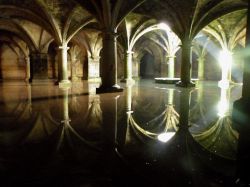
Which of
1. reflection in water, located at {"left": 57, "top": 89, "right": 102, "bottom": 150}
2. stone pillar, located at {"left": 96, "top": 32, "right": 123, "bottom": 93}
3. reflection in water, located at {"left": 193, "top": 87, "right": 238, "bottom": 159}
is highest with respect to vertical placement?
stone pillar, located at {"left": 96, "top": 32, "right": 123, "bottom": 93}

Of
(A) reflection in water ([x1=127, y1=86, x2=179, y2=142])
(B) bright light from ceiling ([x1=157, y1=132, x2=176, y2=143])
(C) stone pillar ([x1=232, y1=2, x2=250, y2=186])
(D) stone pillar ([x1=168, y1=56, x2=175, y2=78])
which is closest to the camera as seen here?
(C) stone pillar ([x1=232, y1=2, x2=250, y2=186])

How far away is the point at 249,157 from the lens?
2701mm

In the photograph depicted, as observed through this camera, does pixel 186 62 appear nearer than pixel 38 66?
Yes

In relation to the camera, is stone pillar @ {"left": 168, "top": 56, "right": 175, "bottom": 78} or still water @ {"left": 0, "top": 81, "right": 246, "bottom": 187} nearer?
still water @ {"left": 0, "top": 81, "right": 246, "bottom": 187}

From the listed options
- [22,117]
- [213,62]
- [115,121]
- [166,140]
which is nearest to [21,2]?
[22,117]

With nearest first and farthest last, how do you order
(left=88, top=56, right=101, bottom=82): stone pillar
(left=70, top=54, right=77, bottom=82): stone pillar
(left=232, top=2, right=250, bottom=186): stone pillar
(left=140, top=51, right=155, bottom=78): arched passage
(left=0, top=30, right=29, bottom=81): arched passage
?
(left=232, top=2, right=250, bottom=186): stone pillar < (left=88, top=56, right=101, bottom=82): stone pillar < (left=0, top=30, right=29, bottom=81): arched passage < (left=70, top=54, right=77, bottom=82): stone pillar < (left=140, top=51, right=155, bottom=78): arched passage

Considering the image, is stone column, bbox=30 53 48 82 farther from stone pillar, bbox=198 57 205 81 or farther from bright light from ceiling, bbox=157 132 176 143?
bright light from ceiling, bbox=157 132 176 143

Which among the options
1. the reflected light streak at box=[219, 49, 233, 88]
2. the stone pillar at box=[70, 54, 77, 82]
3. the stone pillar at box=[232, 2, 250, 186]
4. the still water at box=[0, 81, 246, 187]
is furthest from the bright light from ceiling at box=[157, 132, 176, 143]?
the stone pillar at box=[70, 54, 77, 82]

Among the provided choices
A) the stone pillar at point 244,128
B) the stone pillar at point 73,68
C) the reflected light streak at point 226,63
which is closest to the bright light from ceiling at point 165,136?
the stone pillar at point 244,128

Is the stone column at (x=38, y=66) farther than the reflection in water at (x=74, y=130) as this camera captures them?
Yes

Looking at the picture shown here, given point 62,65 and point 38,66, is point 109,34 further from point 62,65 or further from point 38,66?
point 38,66

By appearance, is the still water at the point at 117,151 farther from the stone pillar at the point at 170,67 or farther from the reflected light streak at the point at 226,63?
the stone pillar at the point at 170,67

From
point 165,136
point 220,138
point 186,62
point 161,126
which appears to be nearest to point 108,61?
point 186,62

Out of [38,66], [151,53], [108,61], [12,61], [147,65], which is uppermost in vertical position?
[151,53]
